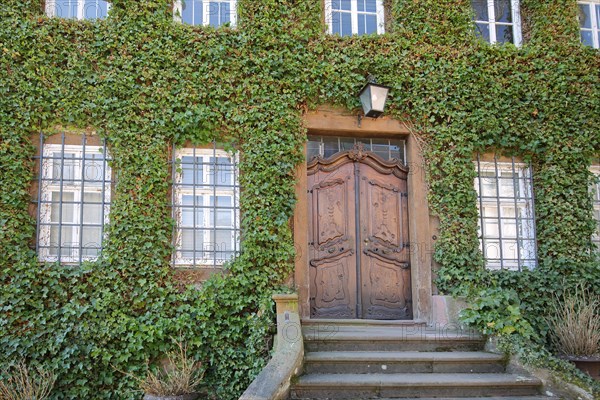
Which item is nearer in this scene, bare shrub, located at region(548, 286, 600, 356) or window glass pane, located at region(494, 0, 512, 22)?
bare shrub, located at region(548, 286, 600, 356)

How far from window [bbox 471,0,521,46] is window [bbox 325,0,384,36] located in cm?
145

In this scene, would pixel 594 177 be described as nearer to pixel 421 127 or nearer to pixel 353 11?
pixel 421 127

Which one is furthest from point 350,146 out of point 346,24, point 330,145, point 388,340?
point 388,340

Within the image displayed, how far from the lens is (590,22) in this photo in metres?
9.29

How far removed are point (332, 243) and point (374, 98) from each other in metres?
1.89

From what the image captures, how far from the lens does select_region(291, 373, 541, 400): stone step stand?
5840 mm

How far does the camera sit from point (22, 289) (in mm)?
6863

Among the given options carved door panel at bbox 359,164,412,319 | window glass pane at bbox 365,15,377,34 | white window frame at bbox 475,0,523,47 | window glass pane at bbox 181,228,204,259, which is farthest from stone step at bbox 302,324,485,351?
white window frame at bbox 475,0,523,47

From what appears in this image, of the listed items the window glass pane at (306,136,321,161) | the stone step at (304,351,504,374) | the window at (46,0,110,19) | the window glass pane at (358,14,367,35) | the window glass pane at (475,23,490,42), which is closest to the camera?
the stone step at (304,351,504,374)

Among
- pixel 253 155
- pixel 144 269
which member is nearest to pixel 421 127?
pixel 253 155

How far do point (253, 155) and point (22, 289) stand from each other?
3.02 meters

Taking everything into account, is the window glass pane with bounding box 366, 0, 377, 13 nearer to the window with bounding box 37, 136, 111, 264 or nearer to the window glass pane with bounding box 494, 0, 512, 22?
the window glass pane with bounding box 494, 0, 512, 22

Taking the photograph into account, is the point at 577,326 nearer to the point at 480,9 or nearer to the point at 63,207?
the point at 480,9

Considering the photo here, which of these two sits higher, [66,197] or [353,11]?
[353,11]
